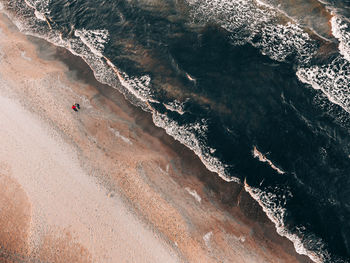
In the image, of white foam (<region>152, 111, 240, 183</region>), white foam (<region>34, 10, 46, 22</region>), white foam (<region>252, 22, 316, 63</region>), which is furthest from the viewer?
white foam (<region>34, 10, 46, 22</region>)

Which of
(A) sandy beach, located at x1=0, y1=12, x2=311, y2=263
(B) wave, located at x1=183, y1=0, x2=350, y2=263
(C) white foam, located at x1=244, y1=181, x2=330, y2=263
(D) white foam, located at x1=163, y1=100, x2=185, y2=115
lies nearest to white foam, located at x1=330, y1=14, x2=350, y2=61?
(B) wave, located at x1=183, y1=0, x2=350, y2=263

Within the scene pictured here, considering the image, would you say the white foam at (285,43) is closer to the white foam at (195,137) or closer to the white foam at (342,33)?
the white foam at (342,33)

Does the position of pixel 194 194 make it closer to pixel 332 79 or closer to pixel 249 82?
pixel 249 82

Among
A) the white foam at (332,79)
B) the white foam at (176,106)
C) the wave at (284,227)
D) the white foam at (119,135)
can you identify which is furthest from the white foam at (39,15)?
the wave at (284,227)

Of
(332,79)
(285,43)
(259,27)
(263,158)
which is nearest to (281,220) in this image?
(263,158)

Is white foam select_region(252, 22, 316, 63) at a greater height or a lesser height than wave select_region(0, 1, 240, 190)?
greater

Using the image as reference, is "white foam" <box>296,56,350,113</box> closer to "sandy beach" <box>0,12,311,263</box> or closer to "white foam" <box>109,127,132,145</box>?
"sandy beach" <box>0,12,311,263</box>

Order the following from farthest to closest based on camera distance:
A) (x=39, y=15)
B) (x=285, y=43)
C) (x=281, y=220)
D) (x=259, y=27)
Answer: (x=39, y=15)
(x=259, y=27)
(x=285, y=43)
(x=281, y=220)
